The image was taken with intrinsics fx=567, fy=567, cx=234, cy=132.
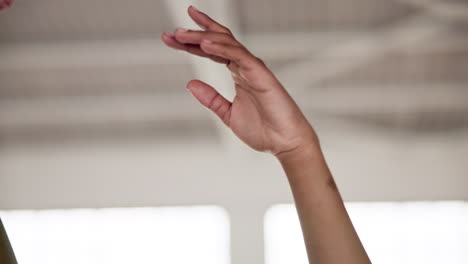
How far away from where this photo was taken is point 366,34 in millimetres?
5043

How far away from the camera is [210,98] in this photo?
829mm

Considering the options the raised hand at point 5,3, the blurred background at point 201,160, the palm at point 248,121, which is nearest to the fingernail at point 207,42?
the palm at point 248,121

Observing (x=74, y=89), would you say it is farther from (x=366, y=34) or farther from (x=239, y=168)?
(x=366, y=34)

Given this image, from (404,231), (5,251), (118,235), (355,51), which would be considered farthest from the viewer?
(118,235)

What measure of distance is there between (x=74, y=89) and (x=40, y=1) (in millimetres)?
1622

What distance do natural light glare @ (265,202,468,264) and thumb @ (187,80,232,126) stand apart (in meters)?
5.95

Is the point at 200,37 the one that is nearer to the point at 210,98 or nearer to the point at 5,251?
the point at 210,98

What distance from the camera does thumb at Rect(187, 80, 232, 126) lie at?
0.82 m

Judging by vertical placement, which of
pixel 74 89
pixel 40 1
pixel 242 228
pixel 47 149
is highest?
pixel 40 1

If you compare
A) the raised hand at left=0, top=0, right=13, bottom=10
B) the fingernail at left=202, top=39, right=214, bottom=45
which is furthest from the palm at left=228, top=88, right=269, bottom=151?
the raised hand at left=0, top=0, right=13, bottom=10

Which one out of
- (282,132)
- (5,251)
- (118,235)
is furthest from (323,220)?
(118,235)

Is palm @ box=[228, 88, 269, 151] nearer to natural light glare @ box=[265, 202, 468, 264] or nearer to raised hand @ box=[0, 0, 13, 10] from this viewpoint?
raised hand @ box=[0, 0, 13, 10]

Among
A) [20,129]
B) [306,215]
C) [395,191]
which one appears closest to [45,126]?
[20,129]

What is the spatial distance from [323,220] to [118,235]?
6.62m
